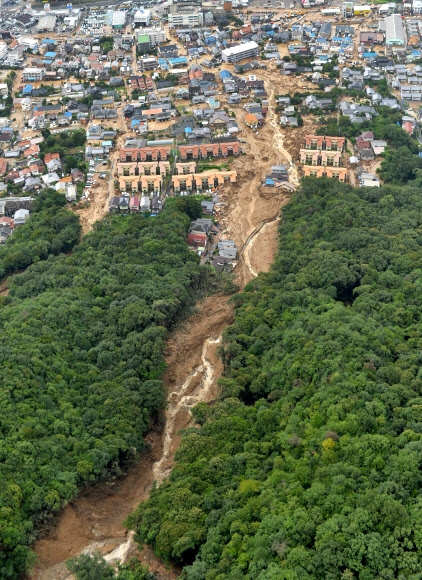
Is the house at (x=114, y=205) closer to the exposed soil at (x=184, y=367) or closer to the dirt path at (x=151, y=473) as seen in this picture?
the exposed soil at (x=184, y=367)

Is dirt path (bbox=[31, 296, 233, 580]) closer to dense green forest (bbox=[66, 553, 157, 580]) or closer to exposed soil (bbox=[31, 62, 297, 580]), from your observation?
exposed soil (bbox=[31, 62, 297, 580])

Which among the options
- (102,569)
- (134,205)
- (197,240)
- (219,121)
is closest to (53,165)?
(134,205)

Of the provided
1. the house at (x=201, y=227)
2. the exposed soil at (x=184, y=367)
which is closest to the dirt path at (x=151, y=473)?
the exposed soil at (x=184, y=367)

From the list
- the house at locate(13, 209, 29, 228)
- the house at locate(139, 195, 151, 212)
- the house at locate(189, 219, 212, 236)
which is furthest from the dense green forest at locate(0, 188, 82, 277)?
the house at locate(189, 219, 212, 236)

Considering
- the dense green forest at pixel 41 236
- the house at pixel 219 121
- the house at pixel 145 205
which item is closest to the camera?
A: the dense green forest at pixel 41 236

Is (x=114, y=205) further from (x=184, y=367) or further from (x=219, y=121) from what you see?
(x=184, y=367)
